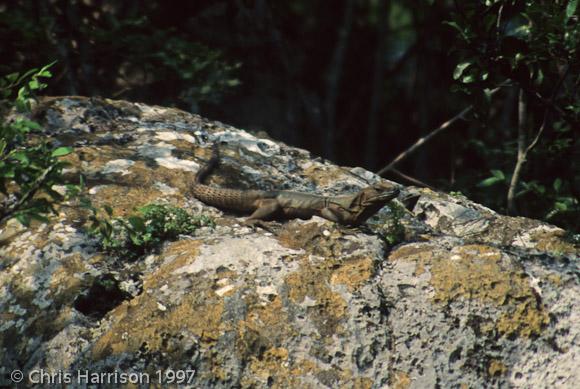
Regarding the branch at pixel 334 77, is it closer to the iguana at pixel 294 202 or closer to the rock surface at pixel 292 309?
the iguana at pixel 294 202

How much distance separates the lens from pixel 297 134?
10.6 m

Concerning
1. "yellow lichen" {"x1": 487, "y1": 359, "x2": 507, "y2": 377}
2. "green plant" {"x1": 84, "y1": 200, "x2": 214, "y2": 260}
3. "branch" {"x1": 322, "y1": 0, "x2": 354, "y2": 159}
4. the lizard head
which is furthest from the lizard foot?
"branch" {"x1": 322, "y1": 0, "x2": 354, "y2": 159}

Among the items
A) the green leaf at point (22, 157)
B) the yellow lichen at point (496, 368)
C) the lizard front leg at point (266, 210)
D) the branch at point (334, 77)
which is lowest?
the branch at point (334, 77)

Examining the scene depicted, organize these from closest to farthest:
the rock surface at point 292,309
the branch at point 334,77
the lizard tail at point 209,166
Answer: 1. the rock surface at point 292,309
2. the lizard tail at point 209,166
3. the branch at point 334,77

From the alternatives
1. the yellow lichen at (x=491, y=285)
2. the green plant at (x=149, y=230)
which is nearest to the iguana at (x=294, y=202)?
the green plant at (x=149, y=230)

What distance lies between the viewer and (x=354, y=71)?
42.0 ft

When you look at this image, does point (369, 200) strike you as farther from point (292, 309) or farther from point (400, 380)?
point (400, 380)

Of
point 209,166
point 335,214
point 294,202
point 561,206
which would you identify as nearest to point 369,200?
point 335,214

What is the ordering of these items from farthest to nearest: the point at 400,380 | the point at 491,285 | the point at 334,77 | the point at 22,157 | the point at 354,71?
the point at 354,71 < the point at 334,77 < the point at 491,285 < the point at 400,380 < the point at 22,157

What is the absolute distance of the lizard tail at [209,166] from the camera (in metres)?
5.54

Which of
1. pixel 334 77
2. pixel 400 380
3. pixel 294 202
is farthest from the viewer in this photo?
pixel 334 77

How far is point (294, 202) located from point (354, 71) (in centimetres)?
779

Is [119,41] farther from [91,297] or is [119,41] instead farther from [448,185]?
[91,297]

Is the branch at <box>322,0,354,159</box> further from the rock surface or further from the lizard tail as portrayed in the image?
the rock surface
